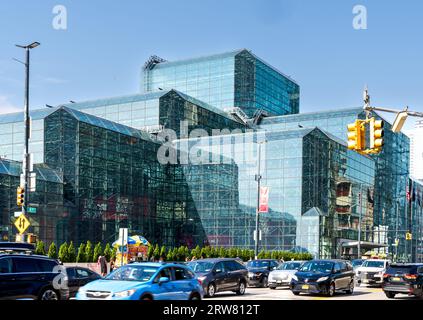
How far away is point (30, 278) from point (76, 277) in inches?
314

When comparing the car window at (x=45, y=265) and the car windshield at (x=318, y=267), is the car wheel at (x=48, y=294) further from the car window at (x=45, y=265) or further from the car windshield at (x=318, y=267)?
the car windshield at (x=318, y=267)

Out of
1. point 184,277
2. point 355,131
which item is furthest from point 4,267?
point 355,131

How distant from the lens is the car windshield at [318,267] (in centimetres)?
2708

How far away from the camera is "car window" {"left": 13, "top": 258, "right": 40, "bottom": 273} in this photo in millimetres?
16578

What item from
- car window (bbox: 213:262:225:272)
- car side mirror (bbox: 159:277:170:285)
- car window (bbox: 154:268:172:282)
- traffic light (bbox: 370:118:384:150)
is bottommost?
car window (bbox: 213:262:225:272)

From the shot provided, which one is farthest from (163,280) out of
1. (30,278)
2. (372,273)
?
(372,273)

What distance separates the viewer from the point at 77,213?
64062 millimetres

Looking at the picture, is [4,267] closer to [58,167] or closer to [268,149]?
[58,167]

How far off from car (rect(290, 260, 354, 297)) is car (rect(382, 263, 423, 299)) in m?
2.19

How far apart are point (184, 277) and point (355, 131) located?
26.1ft

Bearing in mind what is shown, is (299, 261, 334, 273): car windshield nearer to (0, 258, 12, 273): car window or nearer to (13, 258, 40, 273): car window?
(13, 258, 40, 273): car window

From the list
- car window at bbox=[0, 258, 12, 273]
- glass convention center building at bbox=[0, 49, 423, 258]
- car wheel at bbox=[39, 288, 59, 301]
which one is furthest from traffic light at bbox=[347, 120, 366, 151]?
glass convention center building at bbox=[0, 49, 423, 258]

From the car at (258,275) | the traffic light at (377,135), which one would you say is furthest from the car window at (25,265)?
the car at (258,275)
